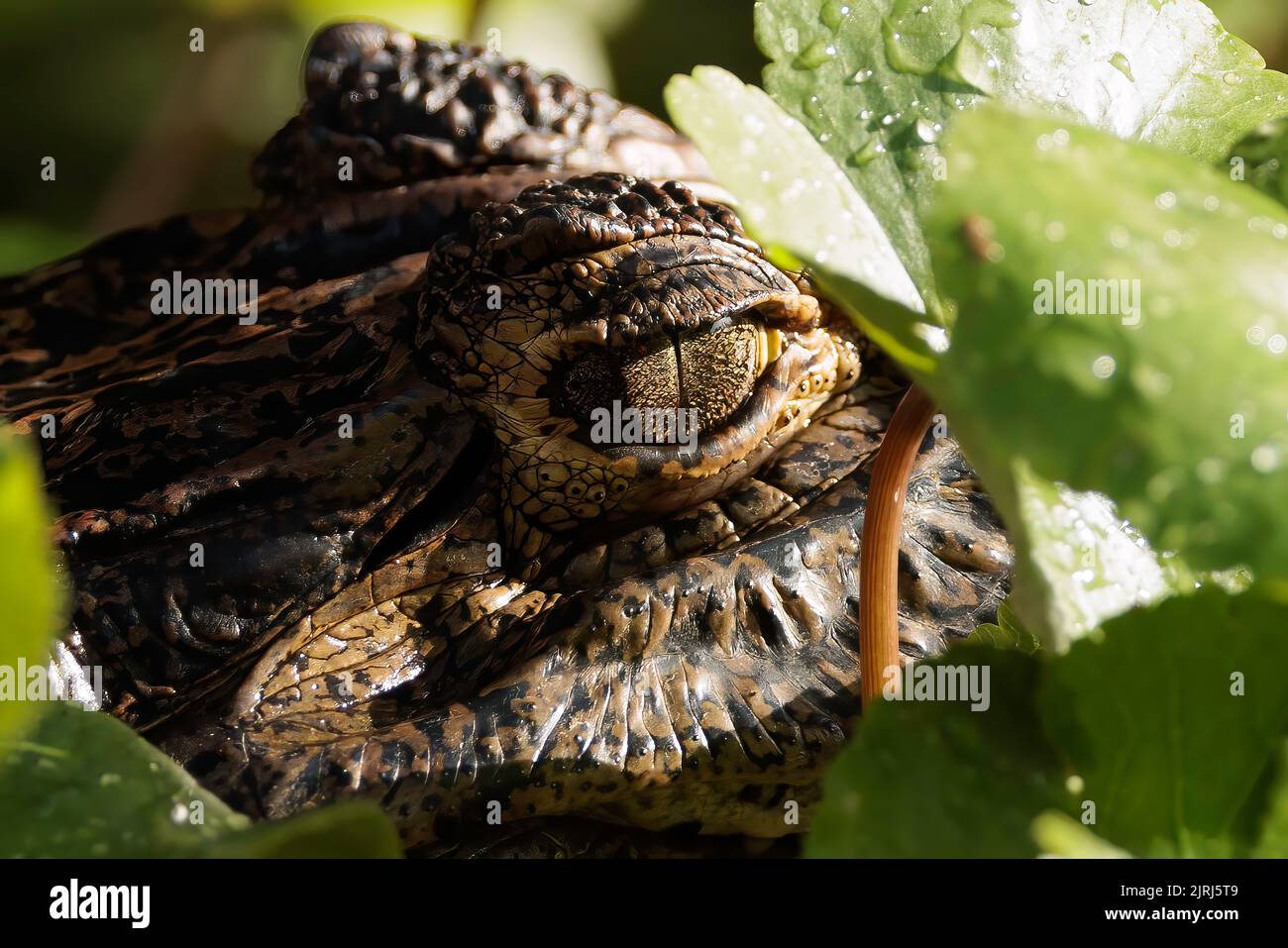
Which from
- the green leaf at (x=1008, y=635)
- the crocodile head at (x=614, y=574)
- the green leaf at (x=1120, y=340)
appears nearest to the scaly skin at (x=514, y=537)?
the crocodile head at (x=614, y=574)

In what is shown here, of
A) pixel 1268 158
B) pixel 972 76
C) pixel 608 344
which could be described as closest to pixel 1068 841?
pixel 1268 158

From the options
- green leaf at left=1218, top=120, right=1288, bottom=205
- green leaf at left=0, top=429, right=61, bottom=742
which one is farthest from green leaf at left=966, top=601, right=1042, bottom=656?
green leaf at left=0, top=429, right=61, bottom=742

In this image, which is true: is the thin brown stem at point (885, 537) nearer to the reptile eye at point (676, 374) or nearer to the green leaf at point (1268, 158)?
the green leaf at point (1268, 158)

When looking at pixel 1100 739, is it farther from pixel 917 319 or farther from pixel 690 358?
pixel 690 358

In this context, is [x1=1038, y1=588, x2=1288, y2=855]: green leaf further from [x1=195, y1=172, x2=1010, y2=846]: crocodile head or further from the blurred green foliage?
the blurred green foliage

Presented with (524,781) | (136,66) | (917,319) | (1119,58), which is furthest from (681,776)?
(136,66)
